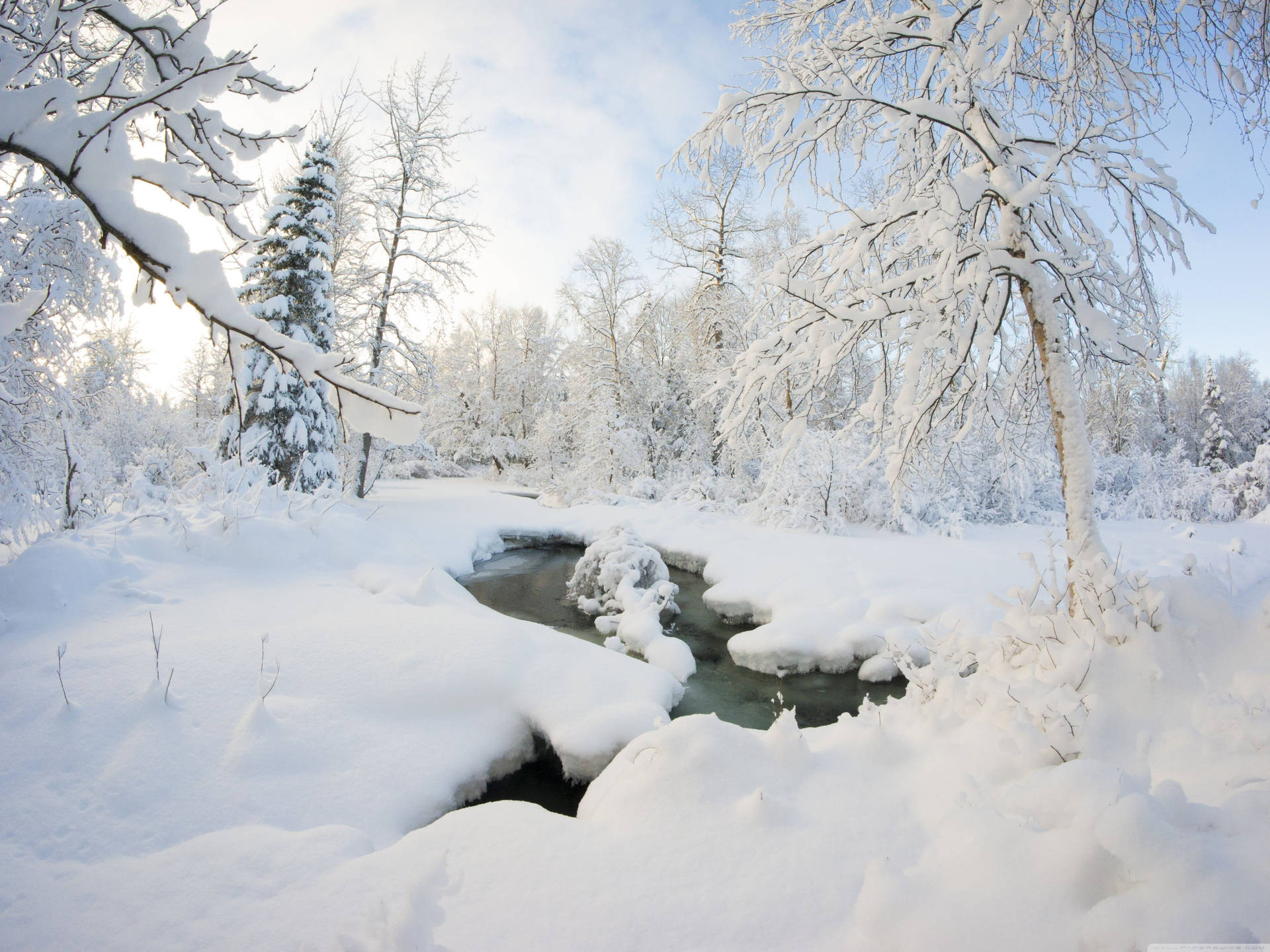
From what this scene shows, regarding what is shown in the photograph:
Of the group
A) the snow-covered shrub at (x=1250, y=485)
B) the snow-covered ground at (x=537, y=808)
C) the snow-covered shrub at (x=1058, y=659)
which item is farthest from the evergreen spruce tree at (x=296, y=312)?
the snow-covered shrub at (x=1250, y=485)

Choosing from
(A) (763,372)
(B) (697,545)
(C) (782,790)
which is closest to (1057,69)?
(A) (763,372)

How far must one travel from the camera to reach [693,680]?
6164 millimetres

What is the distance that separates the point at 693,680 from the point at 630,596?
2178 millimetres

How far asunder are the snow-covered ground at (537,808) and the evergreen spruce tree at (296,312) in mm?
7664

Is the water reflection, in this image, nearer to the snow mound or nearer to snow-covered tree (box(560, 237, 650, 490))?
the snow mound

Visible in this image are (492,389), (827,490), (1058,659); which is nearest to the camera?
(1058,659)

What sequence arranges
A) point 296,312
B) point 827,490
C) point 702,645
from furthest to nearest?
1. point 296,312
2. point 827,490
3. point 702,645

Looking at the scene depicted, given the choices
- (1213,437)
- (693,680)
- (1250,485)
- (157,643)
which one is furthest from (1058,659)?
(1213,437)

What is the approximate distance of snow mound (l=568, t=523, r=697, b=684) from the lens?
6418mm

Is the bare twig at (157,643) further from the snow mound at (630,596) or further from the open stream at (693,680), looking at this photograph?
the snow mound at (630,596)

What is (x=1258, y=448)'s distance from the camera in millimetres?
14742

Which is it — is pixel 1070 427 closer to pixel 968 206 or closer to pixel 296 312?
pixel 968 206

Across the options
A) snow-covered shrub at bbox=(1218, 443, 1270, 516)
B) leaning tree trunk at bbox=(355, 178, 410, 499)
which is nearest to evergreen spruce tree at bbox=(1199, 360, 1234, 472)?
snow-covered shrub at bbox=(1218, 443, 1270, 516)

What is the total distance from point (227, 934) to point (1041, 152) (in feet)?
20.3
